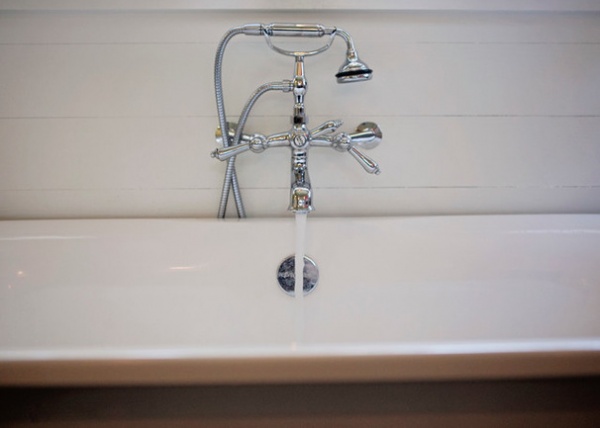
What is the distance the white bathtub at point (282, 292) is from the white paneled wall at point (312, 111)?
11 cm

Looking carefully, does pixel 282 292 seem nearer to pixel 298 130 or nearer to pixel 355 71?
pixel 298 130

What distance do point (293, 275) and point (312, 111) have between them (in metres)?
0.42

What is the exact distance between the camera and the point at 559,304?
2.37 ft

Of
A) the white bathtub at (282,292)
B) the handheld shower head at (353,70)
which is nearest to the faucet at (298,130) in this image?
the handheld shower head at (353,70)

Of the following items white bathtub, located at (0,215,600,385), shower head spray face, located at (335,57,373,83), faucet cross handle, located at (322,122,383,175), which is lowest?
white bathtub, located at (0,215,600,385)

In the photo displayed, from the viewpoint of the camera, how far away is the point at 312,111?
0.78 m

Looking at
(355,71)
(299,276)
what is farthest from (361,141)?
(299,276)

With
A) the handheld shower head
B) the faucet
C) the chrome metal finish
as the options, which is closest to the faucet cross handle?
the faucet

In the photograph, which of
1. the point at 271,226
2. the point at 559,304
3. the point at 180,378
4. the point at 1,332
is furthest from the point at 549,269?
the point at 1,332

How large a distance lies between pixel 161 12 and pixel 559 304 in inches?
46.4

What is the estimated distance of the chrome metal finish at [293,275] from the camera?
74cm

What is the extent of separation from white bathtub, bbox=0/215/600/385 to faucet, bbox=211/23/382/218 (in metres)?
0.13

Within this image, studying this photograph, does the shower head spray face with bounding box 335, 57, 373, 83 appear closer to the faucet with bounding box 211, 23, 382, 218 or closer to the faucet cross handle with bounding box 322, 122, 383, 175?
the faucet with bounding box 211, 23, 382, 218

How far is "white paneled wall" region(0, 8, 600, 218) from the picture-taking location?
0.74 meters
